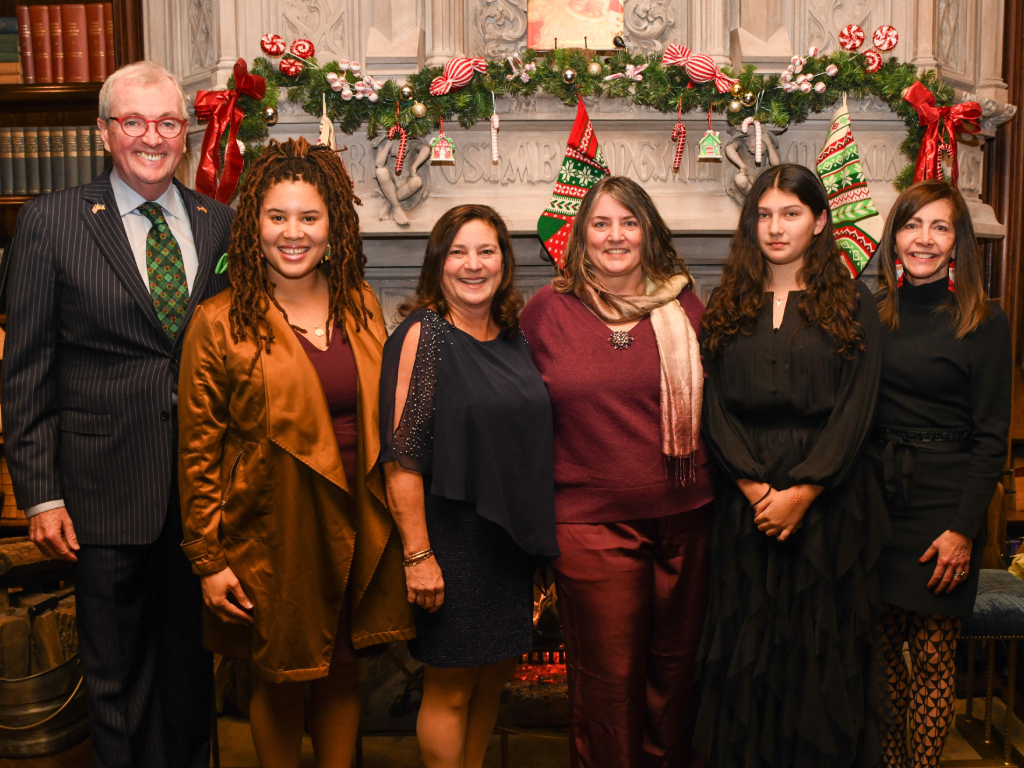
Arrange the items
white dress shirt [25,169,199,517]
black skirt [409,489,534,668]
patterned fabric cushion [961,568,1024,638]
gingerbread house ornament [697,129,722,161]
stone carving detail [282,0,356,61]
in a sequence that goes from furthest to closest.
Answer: stone carving detail [282,0,356,61] → gingerbread house ornament [697,129,722,161] → patterned fabric cushion [961,568,1024,638] → white dress shirt [25,169,199,517] → black skirt [409,489,534,668]

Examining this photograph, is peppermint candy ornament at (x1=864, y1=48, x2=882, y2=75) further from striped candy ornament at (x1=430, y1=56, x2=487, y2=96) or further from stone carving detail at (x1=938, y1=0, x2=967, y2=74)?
striped candy ornament at (x1=430, y1=56, x2=487, y2=96)

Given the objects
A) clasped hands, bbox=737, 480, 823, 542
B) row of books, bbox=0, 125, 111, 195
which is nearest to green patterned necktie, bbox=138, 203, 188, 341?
clasped hands, bbox=737, 480, 823, 542

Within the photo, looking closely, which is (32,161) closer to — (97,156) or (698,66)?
(97,156)

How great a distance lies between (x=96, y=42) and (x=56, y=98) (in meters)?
0.28

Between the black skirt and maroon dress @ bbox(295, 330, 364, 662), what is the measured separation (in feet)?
0.58

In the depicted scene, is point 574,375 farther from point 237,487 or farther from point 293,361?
point 237,487

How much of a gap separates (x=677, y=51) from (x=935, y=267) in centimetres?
145

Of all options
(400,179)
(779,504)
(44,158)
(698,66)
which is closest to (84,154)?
(44,158)

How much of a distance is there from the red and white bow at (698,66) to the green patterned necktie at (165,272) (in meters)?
1.94

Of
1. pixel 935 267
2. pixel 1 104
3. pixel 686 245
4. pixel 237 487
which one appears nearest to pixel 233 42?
pixel 1 104

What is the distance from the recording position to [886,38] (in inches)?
119

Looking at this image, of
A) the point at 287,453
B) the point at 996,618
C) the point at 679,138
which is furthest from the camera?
the point at 679,138

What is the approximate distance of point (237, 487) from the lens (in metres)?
1.64

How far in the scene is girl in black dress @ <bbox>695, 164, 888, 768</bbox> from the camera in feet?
5.87
